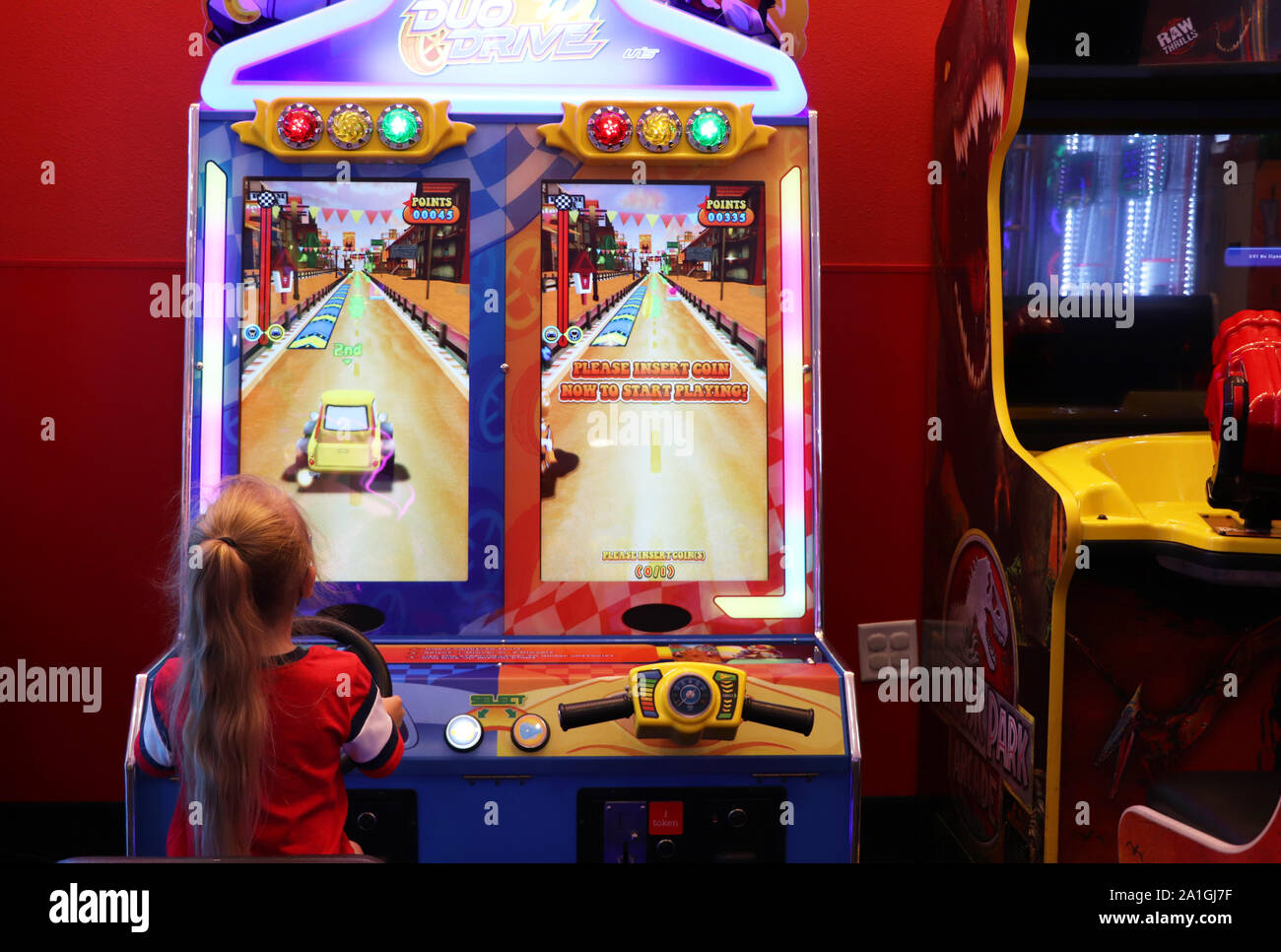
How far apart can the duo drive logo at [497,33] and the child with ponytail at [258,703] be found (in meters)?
1.02

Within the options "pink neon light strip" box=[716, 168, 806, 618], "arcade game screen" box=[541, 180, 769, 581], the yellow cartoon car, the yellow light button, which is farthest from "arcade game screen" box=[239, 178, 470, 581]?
"pink neon light strip" box=[716, 168, 806, 618]

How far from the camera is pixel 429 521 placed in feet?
6.47

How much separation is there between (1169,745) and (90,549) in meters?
2.59

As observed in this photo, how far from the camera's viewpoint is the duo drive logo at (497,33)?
2.02m

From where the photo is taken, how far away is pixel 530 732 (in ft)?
5.44

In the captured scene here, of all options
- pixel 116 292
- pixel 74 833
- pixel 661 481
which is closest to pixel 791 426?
pixel 661 481

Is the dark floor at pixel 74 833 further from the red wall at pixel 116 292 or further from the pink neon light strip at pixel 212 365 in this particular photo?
the pink neon light strip at pixel 212 365

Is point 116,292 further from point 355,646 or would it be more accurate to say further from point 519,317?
point 355,646

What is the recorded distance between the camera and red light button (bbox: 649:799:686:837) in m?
1.68

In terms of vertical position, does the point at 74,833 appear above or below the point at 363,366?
below

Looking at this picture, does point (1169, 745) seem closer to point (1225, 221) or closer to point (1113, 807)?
point (1113, 807)

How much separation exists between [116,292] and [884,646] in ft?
7.35

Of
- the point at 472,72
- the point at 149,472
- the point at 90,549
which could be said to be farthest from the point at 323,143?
the point at 90,549
